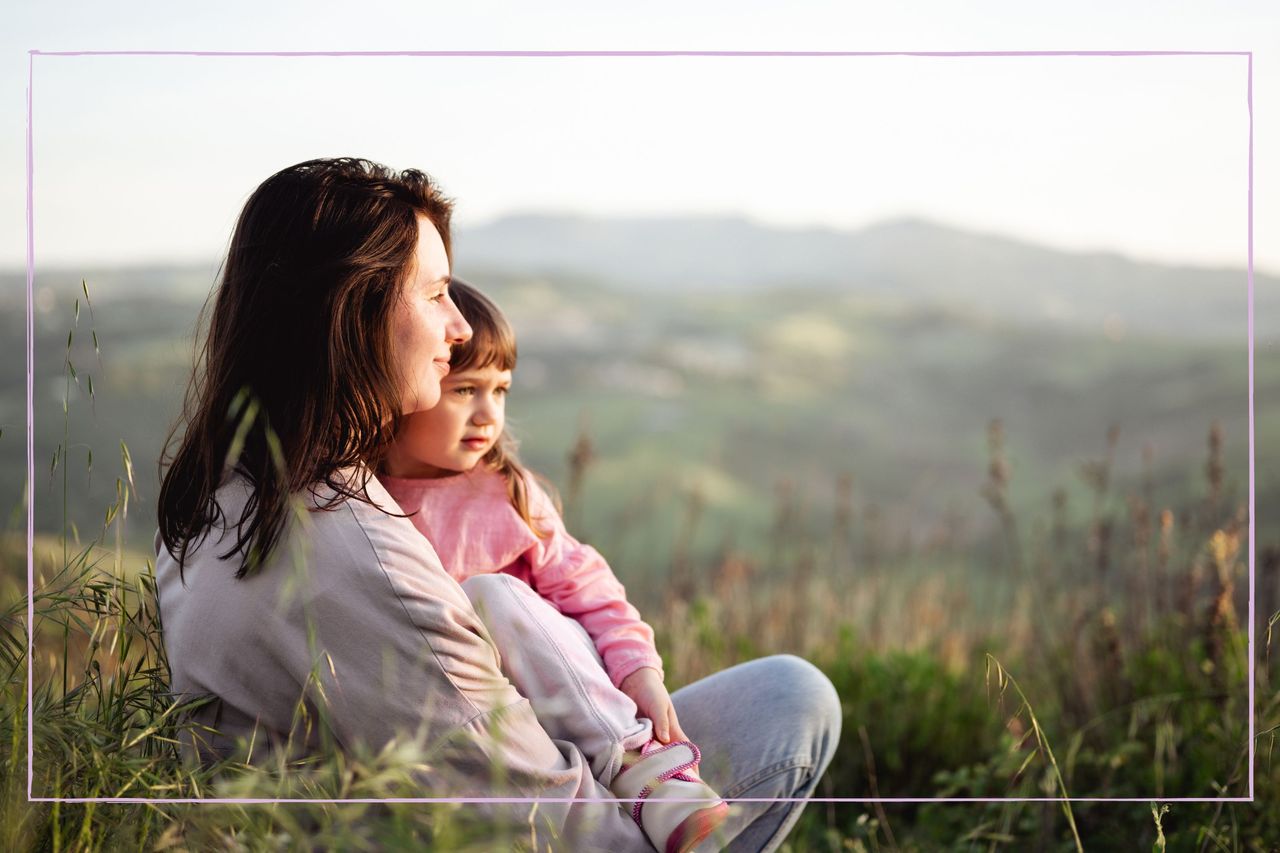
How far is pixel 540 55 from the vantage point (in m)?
2.07

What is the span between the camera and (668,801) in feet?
5.88

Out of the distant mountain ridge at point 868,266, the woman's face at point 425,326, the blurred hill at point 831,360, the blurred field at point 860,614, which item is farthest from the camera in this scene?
the distant mountain ridge at point 868,266

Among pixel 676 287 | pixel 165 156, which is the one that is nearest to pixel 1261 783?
pixel 165 156

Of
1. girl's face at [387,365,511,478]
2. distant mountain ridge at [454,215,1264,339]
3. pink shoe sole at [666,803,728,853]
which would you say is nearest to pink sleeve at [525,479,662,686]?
girl's face at [387,365,511,478]

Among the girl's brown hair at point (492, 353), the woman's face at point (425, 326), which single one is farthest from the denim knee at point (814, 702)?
the woman's face at point (425, 326)

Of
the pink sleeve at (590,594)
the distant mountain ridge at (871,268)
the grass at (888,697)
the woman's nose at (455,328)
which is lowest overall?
the grass at (888,697)

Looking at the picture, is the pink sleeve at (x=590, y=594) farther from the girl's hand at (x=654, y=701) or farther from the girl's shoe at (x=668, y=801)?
the girl's shoe at (x=668, y=801)

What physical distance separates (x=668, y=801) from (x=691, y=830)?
0.19 ft

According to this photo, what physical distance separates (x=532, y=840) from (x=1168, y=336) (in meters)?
14.3

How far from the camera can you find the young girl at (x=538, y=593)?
70.9 inches

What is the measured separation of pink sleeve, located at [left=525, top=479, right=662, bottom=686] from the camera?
6.68 feet

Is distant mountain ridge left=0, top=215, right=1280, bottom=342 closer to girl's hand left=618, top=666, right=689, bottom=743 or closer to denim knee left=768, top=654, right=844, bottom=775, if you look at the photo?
denim knee left=768, top=654, right=844, bottom=775

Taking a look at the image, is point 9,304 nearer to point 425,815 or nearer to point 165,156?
point 165,156

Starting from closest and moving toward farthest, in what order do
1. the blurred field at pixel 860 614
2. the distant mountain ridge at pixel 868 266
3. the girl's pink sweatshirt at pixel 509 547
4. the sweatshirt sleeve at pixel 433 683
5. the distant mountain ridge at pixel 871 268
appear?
the sweatshirt sleeve at pixel 433 683 → the blurred field at pixel 860 614 → the girl's pink sweatshirt at pixel 509 547 → the distant mountain ridge at pixel 871 268 → the distant mountain ridge at pixel 868 266
